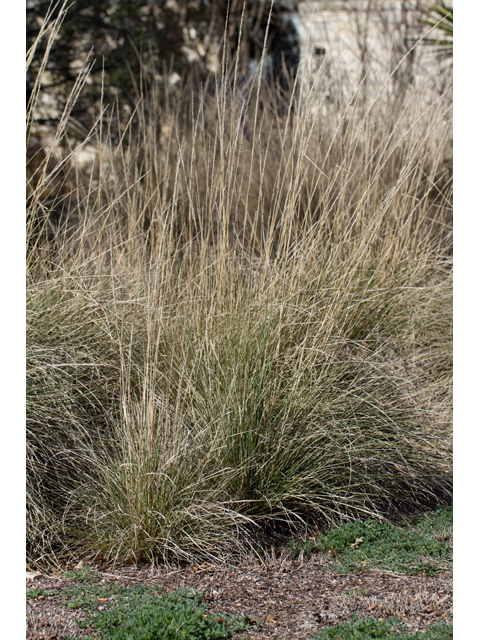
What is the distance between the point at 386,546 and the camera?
2.36 meters

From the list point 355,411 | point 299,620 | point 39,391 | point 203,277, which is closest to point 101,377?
point 39,391

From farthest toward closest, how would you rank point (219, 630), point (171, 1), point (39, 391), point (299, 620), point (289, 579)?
point (171, 1) → point (39, 391) → point (289, 579) → point (299, 620) → point (219, 630)

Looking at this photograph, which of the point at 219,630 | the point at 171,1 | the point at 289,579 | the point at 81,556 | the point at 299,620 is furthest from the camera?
the point at 171,1

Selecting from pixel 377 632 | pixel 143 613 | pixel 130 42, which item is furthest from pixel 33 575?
pixel 130 42

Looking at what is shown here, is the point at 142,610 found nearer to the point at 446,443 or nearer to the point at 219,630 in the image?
the point at 219,630

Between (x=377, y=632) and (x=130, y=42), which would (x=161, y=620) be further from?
(x=130, y=42)

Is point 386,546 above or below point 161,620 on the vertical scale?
below

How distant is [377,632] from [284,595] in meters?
0.41

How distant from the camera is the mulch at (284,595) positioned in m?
1.92

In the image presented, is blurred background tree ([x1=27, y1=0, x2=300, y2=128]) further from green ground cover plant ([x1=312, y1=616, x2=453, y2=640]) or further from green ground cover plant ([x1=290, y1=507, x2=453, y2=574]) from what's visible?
green ground cover plant ([x1=312, y1=616, x2=453, y2=640])

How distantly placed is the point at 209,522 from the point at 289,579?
346mm

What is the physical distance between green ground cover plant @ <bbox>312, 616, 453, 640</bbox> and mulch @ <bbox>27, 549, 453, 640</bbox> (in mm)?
50

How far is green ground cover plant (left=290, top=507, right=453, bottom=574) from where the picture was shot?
2.26 m

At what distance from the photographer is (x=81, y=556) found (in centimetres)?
238
